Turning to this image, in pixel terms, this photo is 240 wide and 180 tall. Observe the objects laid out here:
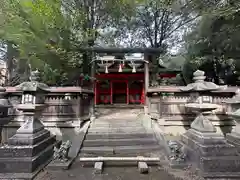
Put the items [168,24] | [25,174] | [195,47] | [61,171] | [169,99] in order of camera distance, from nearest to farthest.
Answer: [25,174] → [61,171] → [169,99] → [195,47] → [168,24]

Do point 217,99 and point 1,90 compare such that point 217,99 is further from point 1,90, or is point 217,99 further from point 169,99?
point 1,90

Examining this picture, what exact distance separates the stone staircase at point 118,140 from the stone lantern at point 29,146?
4.97 feet

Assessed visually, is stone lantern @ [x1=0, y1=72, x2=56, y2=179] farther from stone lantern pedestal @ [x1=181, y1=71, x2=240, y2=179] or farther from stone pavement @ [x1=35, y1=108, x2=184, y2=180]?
stone lantern pedestal @ [x1=181, y1=71, x2=240, y2=179]

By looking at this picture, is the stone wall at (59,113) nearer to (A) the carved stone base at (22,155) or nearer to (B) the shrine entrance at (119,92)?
(A) the carved stone base at (22,155)

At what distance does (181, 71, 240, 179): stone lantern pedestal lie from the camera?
4.35 metres

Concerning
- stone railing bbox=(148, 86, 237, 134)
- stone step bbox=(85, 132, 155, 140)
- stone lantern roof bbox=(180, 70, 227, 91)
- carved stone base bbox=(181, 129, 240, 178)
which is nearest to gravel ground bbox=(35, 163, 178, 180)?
carved stone base bbox=(181, 129, 240, 178)

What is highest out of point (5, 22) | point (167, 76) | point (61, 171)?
point (5, 22)

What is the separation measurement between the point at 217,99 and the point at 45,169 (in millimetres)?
7806

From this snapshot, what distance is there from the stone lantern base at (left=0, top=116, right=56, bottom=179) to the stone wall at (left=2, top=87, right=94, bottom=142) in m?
2.47

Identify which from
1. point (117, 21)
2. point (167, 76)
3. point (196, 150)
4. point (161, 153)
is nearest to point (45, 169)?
point (161, 153)

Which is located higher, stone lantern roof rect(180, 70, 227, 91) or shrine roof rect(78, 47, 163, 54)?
shrine roof rect(78, 47, 163, 54)

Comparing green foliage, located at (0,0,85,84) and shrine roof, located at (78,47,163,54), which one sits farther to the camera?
shrine roof, located at (78,47,163,54)

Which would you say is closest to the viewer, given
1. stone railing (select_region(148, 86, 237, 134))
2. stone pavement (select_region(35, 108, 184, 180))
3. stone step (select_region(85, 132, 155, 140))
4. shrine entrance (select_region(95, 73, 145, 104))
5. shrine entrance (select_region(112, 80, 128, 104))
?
stone pavement (select_region(35, 108, 184, 180))

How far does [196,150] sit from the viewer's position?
4773 millimetres
